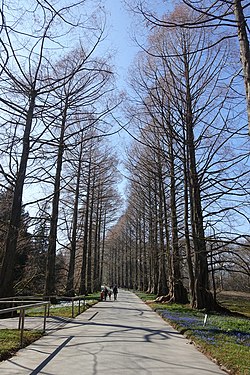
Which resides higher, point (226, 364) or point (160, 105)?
point (160, 105)

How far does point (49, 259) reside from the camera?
1764 cm

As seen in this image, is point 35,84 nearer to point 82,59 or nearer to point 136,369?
point 82,59

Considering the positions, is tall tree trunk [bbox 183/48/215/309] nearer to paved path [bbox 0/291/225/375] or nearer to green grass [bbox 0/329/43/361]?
paved path [bbox 0/291/225/375]

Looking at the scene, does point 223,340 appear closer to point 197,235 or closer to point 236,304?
point 197,235

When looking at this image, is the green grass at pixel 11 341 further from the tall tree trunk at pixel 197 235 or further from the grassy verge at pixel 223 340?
the tall tree trunk at pixel 197 235

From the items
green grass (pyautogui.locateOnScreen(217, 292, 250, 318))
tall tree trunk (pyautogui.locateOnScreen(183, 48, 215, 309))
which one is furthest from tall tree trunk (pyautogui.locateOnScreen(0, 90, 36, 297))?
green grass (pyautogui.locateOnScreen(217, 292, 250, 318))

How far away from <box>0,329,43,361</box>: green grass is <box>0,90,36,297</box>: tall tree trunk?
1708 mm

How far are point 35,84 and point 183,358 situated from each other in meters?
8.30

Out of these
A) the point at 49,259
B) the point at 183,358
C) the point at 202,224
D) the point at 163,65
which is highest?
the point at 163,65

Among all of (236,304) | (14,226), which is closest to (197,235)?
(14,226)

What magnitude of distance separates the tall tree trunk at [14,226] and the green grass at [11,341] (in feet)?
5.60

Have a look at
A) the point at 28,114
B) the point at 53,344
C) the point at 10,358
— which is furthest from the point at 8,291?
the point at 28,114

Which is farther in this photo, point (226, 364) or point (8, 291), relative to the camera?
point (8, 291)

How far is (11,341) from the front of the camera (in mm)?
7031
